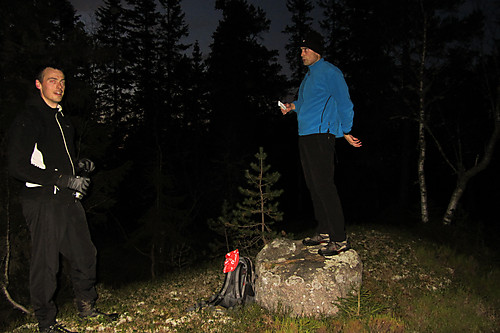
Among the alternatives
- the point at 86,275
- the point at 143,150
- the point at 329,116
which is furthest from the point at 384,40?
the point at 143,150

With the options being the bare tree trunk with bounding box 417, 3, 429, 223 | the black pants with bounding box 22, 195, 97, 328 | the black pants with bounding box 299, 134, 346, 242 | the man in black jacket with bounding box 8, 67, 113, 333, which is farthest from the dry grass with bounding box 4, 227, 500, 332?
the bare tree trunk with bounding box 417, 3, 429, 223

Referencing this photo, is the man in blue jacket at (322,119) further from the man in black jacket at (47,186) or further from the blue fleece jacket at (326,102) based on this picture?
the man in black jacket at (47,186)

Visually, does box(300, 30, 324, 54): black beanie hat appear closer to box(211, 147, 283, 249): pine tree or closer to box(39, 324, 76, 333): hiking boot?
box(211, 147, 283, 249): pine tree

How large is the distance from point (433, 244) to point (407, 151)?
13.5 meters

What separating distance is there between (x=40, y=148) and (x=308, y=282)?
394 cm

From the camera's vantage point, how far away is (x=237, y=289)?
17.3 ft

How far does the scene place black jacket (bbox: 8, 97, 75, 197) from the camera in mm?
Result: 3828

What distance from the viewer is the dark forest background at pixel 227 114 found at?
1092cm

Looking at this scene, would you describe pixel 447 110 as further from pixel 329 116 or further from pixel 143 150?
pixel 143 150

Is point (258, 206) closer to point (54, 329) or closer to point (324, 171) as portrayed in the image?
point (324, 171)

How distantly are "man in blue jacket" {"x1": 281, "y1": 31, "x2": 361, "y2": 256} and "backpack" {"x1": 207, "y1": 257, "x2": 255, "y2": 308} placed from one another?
1571 mm

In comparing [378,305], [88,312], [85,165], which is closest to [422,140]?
[378,305]

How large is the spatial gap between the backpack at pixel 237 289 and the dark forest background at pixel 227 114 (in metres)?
6.27

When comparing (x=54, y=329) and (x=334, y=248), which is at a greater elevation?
(x=334, y=248)
